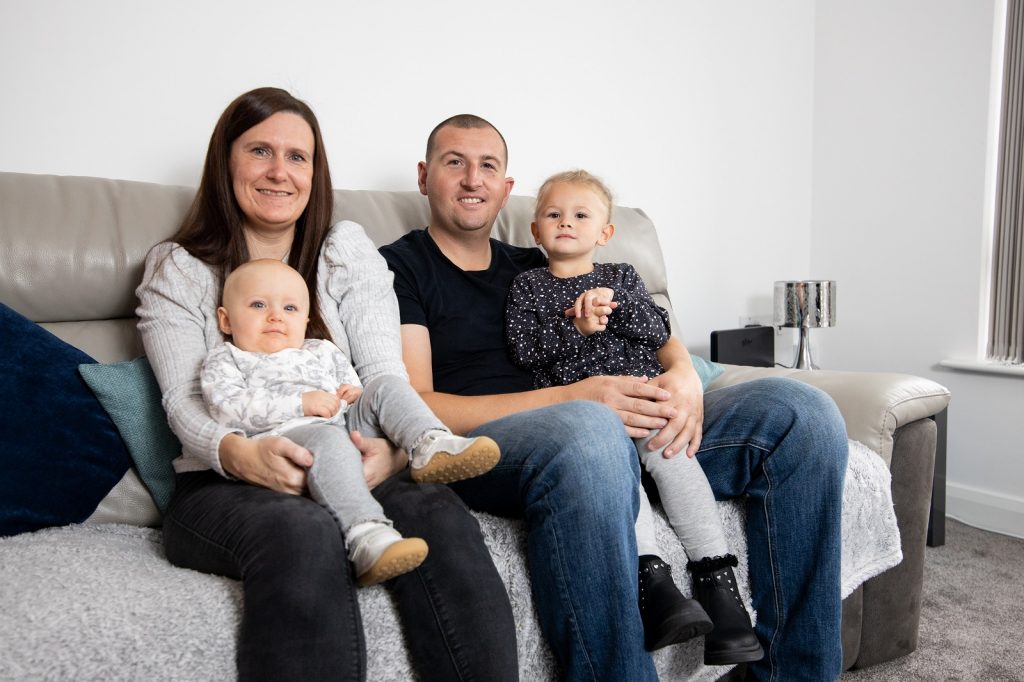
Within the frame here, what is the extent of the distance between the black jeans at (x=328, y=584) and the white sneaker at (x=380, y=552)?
0.02 meters

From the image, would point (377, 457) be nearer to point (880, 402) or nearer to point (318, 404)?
point (318, 404)

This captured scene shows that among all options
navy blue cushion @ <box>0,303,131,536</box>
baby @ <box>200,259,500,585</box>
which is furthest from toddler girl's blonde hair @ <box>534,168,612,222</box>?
navy blue cushion @ <box>0,303,131,536</box>

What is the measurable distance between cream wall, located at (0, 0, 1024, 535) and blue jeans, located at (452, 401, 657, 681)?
129 cm

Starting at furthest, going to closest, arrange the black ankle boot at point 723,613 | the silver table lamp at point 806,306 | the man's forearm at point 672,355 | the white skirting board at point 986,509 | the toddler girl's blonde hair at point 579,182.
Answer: the silver table lamp at point 806,306 < the white skirting board at point 986,509 < the toddler girl's blonde hair at point 579,182 < the man's forearm at point 672,355 < the black ankle boot at point 723,613

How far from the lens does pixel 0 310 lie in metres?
1.25

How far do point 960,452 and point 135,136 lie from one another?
119 inches

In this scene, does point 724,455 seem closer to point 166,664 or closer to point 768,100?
point 166,664

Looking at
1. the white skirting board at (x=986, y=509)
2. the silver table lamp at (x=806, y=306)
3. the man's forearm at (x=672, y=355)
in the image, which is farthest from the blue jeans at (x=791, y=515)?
the white skirting board at (x=986, y=509)

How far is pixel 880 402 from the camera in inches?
61.6

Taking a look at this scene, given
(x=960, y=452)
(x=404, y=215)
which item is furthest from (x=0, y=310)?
(x=960, y=452)

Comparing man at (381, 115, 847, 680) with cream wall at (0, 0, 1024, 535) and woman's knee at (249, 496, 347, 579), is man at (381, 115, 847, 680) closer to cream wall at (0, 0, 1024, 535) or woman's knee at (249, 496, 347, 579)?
woman's knee at (249, 496, 347, 579)

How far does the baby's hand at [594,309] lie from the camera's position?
146cm

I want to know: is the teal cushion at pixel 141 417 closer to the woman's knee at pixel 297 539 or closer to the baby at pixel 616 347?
the woman's knee at pixel 297 539

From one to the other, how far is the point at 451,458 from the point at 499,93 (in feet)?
5.52
